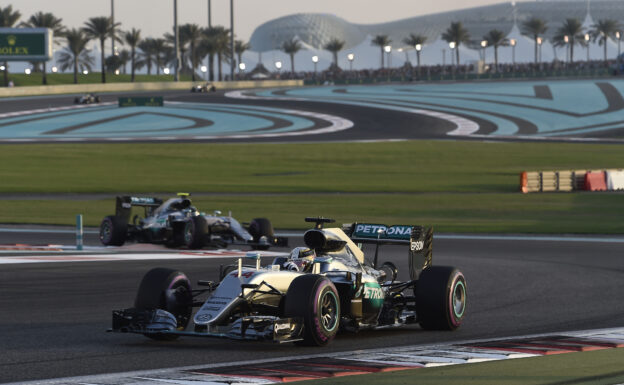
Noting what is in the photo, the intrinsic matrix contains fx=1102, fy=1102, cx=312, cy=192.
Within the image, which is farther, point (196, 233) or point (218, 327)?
point (196, 233)

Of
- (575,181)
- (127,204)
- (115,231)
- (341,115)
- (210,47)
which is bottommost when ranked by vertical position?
(575,181)

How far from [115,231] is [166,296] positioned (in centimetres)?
1505

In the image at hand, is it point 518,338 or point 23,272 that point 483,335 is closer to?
point 518,338

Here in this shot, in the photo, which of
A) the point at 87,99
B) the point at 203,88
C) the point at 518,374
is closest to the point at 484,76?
the point at 203,88

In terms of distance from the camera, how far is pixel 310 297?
11852mm

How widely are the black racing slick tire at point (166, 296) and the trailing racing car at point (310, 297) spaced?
12 mm

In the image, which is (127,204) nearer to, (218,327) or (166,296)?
(166,296)

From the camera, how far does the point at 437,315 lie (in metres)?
13.8

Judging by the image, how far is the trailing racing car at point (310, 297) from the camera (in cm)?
1192

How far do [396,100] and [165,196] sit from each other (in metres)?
67.7

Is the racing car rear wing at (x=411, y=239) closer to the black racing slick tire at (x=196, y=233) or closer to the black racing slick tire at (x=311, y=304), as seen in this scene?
the black racing slick tire at (x=311, y=304)

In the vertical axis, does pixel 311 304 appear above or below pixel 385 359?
above

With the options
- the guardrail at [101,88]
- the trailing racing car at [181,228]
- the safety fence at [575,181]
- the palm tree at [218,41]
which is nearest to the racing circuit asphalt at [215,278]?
the trailing racing car at [181,228]

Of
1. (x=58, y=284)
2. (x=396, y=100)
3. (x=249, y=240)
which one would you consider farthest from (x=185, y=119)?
(x=58, y=284)
